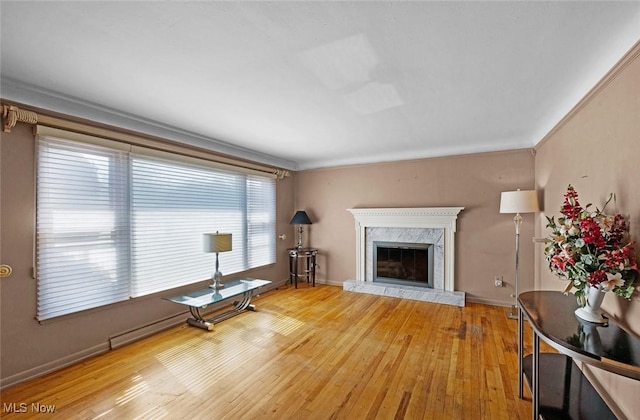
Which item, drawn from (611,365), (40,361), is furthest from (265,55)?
(40,361)

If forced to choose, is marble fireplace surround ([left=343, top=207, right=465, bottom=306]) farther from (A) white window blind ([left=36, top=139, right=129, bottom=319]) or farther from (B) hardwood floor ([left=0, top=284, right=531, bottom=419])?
(A) white window blind ([left=36, top=139, right=129, bottom=319])

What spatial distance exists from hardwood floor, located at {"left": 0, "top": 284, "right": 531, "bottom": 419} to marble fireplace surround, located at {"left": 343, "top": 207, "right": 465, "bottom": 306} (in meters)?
0.77

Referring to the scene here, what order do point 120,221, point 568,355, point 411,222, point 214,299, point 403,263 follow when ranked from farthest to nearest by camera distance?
point 403,263
point 411,222
point 214,299
point 120,221
point 568,355

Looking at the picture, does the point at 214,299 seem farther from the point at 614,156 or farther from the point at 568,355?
the point at 614,156

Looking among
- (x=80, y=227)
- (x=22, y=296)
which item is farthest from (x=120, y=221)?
(x=22, y=296)

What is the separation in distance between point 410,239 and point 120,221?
406 centimetres

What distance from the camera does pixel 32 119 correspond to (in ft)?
7.43

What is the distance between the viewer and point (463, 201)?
4266 mm

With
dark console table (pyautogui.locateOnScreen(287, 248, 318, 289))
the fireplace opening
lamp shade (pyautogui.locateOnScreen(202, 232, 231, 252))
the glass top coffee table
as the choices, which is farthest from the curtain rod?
the fireplace opening

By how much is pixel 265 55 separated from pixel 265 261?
372 centimetres

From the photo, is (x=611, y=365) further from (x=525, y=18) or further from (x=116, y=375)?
(x=116, y=375)

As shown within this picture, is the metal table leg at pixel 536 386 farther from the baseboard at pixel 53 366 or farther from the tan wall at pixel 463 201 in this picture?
the baseboard at pixel 53 366

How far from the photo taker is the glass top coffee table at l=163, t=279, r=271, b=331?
308 centimetres

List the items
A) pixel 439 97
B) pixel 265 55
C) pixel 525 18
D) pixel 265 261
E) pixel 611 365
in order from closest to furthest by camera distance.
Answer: pixel 611 365, pixel 525 18, pixel 265 55, pixel 439 97, pixel 265 261
